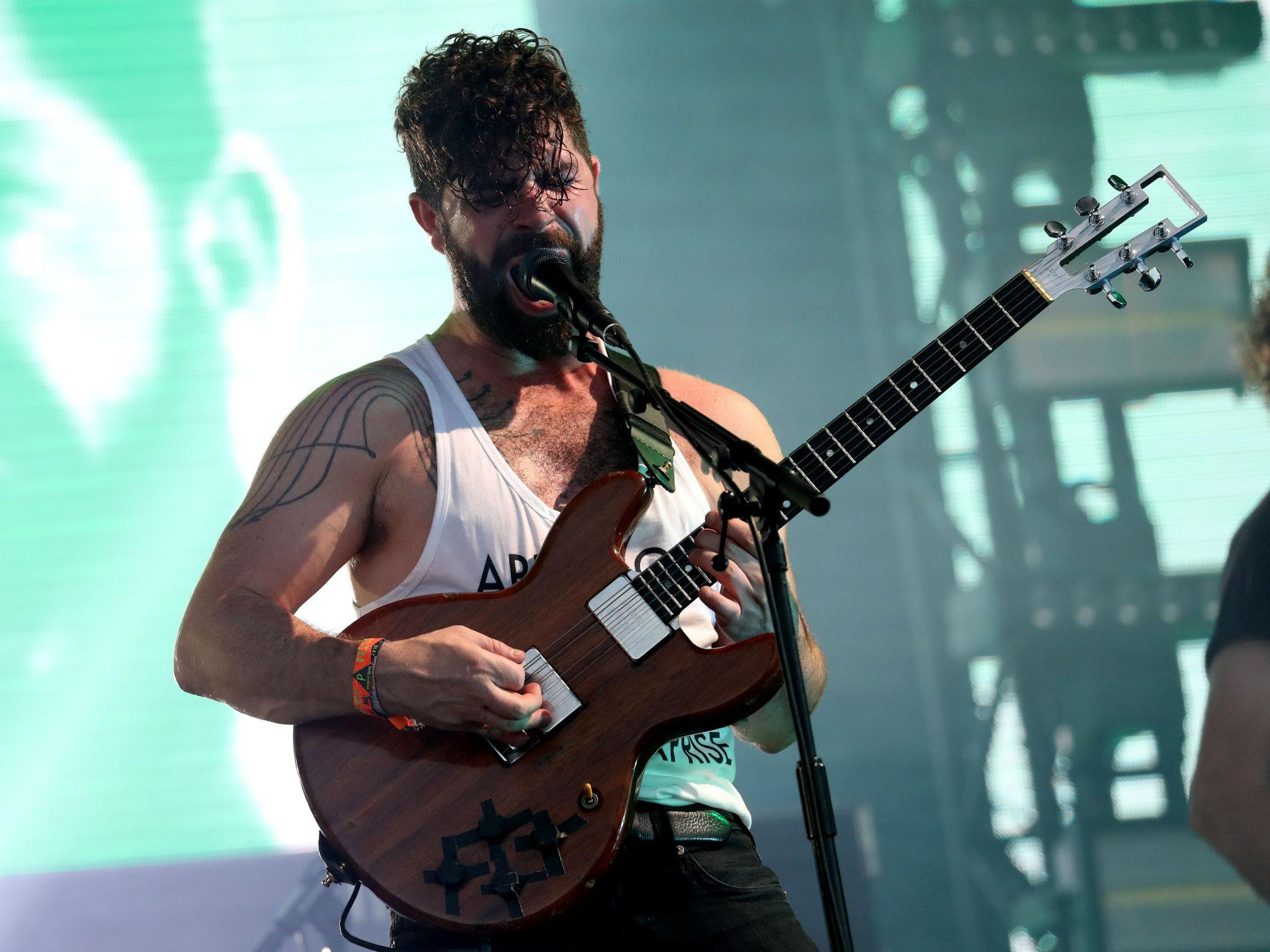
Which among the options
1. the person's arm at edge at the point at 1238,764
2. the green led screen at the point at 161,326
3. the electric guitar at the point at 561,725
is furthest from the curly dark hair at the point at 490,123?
the person's arm at edge at the point at 1238,764

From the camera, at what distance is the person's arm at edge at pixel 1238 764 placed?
2.95 meters

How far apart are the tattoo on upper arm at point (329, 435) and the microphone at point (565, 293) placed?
0.39 meters

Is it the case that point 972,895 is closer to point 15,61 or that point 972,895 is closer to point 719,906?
point 719,906

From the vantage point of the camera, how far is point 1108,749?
3.44 m

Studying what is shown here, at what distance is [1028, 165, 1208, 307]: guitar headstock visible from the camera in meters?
1.94

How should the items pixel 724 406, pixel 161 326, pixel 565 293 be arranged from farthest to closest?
1. pixel 161 326
2. pixel 724 406
3. pixel 565 293

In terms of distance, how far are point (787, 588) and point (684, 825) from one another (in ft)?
2.06

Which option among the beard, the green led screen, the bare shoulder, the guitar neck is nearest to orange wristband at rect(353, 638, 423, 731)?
the guitar neck

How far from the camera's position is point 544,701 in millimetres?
1701

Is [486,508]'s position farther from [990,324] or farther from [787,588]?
[990,324]

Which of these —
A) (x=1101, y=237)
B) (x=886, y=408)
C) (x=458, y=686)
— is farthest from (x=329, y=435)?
(x=1101, y=237)

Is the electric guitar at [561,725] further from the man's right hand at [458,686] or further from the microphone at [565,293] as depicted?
the microphone at [565,293]

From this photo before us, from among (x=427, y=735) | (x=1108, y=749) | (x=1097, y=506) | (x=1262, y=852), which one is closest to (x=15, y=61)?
(x=427, y=735)

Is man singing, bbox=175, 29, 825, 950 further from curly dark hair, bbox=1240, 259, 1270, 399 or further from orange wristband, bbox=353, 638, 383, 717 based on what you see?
curly dark hair, bbox=1240, 259, 1270, 399
